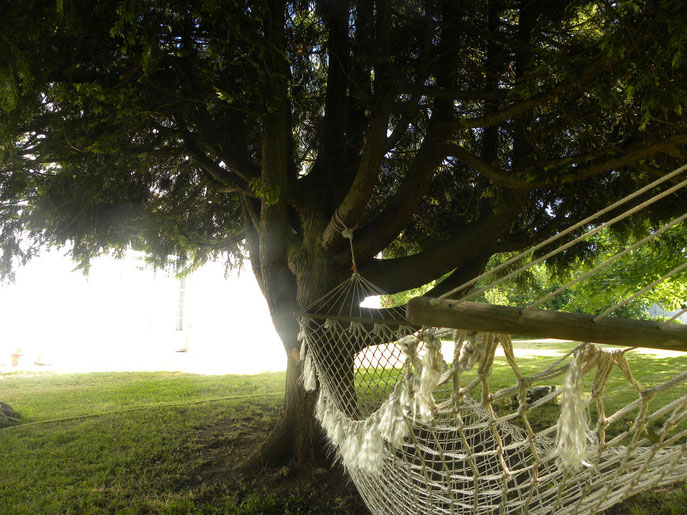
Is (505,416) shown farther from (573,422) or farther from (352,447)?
(352,447)

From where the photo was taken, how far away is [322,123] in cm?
354

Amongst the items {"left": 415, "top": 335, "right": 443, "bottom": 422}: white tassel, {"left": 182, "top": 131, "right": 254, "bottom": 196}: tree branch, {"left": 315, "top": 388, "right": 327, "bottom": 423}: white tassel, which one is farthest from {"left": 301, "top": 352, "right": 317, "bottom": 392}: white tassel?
{"left": 415, "top": 335, "right": 443, "bottom": 422}: white tassel

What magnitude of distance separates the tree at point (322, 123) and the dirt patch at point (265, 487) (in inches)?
7.1

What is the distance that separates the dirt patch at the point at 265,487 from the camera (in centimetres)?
259

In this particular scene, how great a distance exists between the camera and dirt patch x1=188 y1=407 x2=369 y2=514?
2.59 meters

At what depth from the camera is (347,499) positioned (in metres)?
2.69

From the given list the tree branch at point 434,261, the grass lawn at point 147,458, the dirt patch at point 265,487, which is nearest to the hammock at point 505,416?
the dirt patch at point 265,487

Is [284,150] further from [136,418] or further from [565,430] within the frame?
[136,418]

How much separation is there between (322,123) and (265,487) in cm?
241

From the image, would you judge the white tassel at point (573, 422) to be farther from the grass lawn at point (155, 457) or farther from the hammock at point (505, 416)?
the grass lawn at point (155, 457)

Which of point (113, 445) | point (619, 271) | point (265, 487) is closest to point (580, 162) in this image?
point (265, 487)

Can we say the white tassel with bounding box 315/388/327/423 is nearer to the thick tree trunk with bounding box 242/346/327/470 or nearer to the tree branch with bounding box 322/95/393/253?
the thick tree trunk with bounding box 242/346/327/470

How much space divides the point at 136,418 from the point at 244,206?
7.50 feet

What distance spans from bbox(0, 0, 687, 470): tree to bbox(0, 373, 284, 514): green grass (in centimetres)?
64
